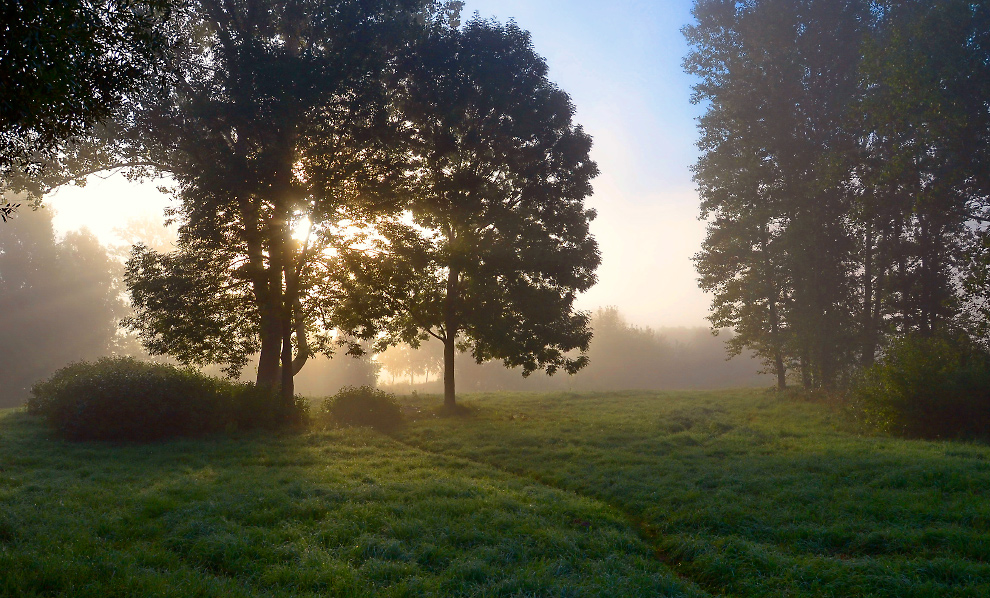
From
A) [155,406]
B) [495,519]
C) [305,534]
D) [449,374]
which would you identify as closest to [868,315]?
[449,374]

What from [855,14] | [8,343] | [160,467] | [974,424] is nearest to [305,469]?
[160,467]

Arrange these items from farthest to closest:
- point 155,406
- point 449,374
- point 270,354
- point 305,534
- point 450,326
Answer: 1. point 449,374
2. point 450,326
3. point 270,354
4. point 155,406
5. point 305,534

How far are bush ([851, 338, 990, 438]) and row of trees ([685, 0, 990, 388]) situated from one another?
2.30 m

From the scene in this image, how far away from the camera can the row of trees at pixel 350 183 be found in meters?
20.5

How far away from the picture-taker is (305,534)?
872cm

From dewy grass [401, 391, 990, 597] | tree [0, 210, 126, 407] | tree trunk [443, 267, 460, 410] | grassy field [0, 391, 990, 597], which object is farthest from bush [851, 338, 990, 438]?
tree [0, 210, 126, 407]

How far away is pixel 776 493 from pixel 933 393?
11674 millimetres

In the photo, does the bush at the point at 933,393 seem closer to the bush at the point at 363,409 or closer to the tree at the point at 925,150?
the tree at the point at 925,150

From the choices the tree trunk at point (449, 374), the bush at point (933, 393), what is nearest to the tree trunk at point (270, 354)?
the tree trunk at point (449, 374)

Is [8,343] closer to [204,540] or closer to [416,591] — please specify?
[204,540]

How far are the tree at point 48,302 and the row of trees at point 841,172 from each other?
194 feet

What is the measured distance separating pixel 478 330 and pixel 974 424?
1768 centimetres

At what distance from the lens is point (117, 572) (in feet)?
22.3

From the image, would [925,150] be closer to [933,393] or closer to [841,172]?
[841,172]
